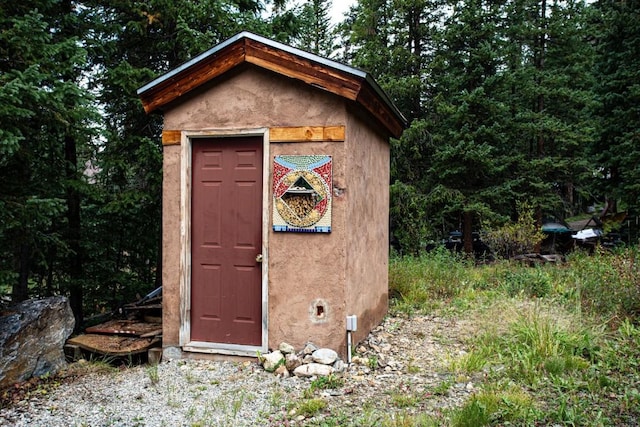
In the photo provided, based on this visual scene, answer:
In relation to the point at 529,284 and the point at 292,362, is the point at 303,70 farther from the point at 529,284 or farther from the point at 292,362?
the point at 529,284

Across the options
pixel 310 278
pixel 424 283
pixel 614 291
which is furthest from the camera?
pixel 424 283

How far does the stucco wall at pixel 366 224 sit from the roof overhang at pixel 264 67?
43cm

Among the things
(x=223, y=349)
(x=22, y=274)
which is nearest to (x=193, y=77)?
(x=223, y=349)

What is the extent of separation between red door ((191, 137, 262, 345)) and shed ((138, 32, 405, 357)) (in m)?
0.01

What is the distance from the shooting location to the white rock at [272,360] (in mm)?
4973

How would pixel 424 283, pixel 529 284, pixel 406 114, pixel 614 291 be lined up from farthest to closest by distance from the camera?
pixel 406 114 → pixel 424 283 → pixel 529 284 → pixel 614 291

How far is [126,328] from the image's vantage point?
634 centimetres

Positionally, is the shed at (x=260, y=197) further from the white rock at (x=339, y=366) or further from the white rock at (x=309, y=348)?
the white rock at (x=339, y=366)

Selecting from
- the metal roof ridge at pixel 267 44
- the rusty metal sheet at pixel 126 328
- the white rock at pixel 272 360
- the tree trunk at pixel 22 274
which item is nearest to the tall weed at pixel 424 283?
the white rock at pixel 272 360

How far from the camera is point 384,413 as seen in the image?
3.92 metres

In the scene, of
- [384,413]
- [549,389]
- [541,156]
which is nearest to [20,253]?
[384,413]

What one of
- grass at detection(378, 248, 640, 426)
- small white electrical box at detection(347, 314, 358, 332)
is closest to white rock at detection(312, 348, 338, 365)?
small white electrical box at detection(347, 314, 358, 332)

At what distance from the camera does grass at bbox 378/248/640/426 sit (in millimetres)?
3775

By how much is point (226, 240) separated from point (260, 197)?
0.65 m
